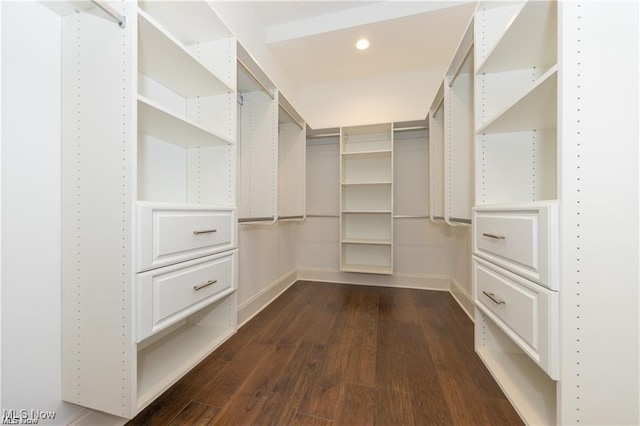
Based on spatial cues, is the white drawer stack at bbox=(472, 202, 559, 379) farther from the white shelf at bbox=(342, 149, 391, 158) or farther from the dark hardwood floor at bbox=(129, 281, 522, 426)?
the white shelf at bbox=(342, 149, 391, 158)

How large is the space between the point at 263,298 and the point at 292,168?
130cm

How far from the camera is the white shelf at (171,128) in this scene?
921mm

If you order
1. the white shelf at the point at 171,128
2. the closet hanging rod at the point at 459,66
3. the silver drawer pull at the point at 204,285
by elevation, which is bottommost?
the silver drawer pull at the point at 204,285

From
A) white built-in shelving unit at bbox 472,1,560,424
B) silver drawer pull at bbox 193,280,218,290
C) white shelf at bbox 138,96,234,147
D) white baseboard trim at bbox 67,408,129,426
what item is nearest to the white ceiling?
white built-in shelving unit at bbox 472,1,560,424

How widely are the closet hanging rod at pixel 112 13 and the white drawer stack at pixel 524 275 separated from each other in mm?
1523

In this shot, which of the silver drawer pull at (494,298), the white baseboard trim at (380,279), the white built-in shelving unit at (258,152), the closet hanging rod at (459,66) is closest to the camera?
the silver drawer pull at (494,298)

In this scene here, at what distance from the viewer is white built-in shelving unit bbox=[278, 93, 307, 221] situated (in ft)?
8.32

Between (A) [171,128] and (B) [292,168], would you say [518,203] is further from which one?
(B) [292,168]

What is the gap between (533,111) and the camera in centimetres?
106

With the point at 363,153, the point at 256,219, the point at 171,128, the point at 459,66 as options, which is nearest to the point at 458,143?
the point at 459,66

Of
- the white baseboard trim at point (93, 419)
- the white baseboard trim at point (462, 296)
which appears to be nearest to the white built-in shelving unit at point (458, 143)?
the white baseboard trim at point (462, 296)

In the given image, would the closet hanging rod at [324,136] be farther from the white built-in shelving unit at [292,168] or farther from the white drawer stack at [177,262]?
the white drawer stack at [177,262]

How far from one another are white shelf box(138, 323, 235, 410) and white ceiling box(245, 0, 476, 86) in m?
2.54

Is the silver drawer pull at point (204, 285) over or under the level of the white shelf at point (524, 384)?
over
